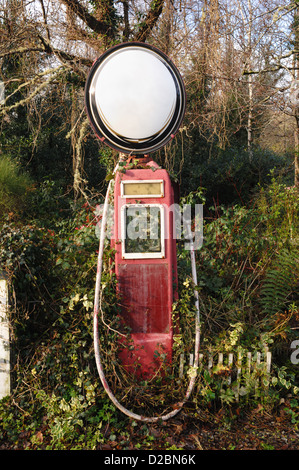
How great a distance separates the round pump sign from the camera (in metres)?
3.11

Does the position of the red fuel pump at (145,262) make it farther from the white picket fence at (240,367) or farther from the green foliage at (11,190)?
the green foliage at (11,190)

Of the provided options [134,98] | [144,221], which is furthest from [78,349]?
[134,98]

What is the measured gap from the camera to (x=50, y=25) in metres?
6.12

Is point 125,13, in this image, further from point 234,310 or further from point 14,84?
point 234,310

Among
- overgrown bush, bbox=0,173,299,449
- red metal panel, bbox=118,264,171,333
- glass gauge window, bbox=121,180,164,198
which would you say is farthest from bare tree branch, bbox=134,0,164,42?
red metal panel, bbox=118,264,171,333

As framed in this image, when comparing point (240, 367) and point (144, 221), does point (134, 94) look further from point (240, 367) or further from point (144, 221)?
point (240, 367)

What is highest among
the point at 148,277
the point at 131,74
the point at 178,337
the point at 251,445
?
the point at 131,74

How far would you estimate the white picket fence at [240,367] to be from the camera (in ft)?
10.9

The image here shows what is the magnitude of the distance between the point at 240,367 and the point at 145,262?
44.4 inches

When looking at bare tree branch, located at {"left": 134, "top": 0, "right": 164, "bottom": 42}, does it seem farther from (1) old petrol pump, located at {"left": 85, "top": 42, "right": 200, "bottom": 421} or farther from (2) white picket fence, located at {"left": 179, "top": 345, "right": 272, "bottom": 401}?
(2) white picket fence, located at {"left": 179, "top": 345, "right": 272, "bottom": 401}

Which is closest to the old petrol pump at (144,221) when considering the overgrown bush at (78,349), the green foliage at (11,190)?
the overgrown bush at (78,349)
